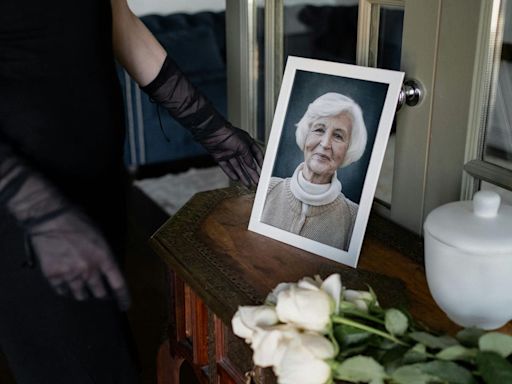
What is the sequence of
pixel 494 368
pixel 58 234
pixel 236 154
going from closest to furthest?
pixel 494 368, pixel 58 234, pixel 236 154

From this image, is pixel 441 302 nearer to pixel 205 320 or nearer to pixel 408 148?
pixel 408 148

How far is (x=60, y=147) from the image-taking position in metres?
1.17

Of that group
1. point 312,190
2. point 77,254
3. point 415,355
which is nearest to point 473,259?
point 415,355

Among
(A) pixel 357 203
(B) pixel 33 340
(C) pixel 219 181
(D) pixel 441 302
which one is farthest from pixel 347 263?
(C) pixel 219 181

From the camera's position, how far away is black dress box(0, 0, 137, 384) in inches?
44.3

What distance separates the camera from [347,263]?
1035mm

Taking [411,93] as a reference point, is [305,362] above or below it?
below

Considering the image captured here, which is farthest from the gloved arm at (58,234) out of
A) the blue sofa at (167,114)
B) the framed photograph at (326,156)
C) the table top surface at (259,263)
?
the blue sofa at (167,114)

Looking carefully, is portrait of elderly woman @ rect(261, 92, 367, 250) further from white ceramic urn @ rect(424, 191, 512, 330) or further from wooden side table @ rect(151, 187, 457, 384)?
white ceramic urn @ rect(424, 191, 512, 330)

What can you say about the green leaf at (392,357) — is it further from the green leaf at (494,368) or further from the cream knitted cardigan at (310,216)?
the cream knitted cardigan at (310,216)

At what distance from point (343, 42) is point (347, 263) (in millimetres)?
448

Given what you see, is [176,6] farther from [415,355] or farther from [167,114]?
[415,355]

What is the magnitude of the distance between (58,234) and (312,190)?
0.39 m

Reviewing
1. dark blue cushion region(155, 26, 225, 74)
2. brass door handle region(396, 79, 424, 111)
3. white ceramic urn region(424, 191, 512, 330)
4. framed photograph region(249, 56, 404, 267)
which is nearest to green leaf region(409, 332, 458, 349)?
white ceramic urn region(424, 191, 512, 330)
